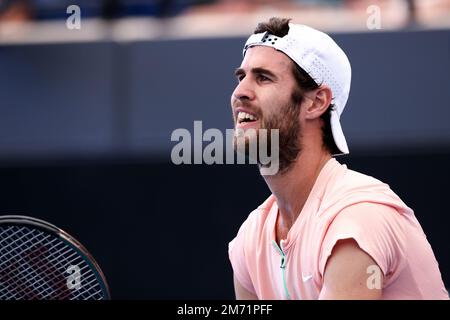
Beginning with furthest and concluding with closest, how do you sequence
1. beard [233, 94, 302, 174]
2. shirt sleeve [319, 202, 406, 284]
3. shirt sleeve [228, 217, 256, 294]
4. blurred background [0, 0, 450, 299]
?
blurred background [0, 0, 450, 299], shirt sleeve [228, 217, 256, 294], beard [233, 94, 302, 174], shirt sleeve [319, 202, 406, 284]

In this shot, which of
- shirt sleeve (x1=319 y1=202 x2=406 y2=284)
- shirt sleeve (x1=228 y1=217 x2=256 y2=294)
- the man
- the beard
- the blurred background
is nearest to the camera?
shirt sleeve (x1=319 y1=202 x2=406 y2=284)

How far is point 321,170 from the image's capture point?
310 cm

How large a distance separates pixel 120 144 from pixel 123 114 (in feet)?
0.57

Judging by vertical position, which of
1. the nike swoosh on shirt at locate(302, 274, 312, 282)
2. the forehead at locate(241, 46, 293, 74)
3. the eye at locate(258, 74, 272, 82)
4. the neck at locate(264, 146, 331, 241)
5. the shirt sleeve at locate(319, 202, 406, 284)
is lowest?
the nike swoosh on shirt at locate(302, 274, 312, 282)

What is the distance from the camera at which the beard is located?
10.1 feet

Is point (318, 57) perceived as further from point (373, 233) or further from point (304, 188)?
point (373, 233)

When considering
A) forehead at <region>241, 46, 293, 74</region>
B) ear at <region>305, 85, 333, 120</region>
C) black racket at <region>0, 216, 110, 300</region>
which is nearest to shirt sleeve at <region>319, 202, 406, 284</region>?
ear at <region>305, 85, 333, 120</region>

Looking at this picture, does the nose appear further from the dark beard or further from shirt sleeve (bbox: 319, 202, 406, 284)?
shirt sleeve (bbox: 319, 202, 406, 284)

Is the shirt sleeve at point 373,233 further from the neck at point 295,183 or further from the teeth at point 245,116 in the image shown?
the teeth at point 245,116

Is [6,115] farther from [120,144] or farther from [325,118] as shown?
[325,118]

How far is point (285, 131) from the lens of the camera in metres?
3.09

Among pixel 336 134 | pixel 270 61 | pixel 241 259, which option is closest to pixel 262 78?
pixel 270 61

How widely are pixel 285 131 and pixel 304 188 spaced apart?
0.19m
